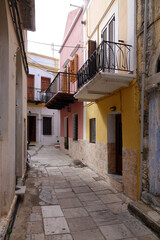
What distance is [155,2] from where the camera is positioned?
400cm

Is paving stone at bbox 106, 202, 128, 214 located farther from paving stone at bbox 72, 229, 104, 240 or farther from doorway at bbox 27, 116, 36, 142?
doorway at bbox 27, 116, 36, 142

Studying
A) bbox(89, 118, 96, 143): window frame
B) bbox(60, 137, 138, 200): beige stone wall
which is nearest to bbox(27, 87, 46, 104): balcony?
bbox(60, 137, 138, 200): beige stone wall

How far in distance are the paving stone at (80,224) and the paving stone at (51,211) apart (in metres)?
0.35

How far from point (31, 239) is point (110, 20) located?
6320mm

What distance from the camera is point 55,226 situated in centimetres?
344

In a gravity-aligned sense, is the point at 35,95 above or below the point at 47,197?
above

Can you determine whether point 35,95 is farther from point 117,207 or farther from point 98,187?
point 117,207

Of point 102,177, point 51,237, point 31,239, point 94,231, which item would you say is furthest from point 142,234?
point 102,177

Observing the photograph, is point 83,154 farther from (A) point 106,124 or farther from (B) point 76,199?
(B) point 76,199

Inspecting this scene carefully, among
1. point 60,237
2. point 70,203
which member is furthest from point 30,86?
point 60,237

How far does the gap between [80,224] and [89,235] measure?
386 millimetres

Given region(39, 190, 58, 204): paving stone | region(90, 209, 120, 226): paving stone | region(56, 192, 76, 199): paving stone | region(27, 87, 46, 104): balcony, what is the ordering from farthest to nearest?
region(27, 87, 46, 104): balcony → region(56, 192, 76, 199): paving stone → region(39, 190, 58, 204): paving stone → region(90, 209, 120, 226): paving stone

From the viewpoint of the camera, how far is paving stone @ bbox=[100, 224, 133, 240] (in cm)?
315

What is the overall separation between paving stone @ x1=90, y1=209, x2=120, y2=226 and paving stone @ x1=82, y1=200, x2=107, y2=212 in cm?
16
